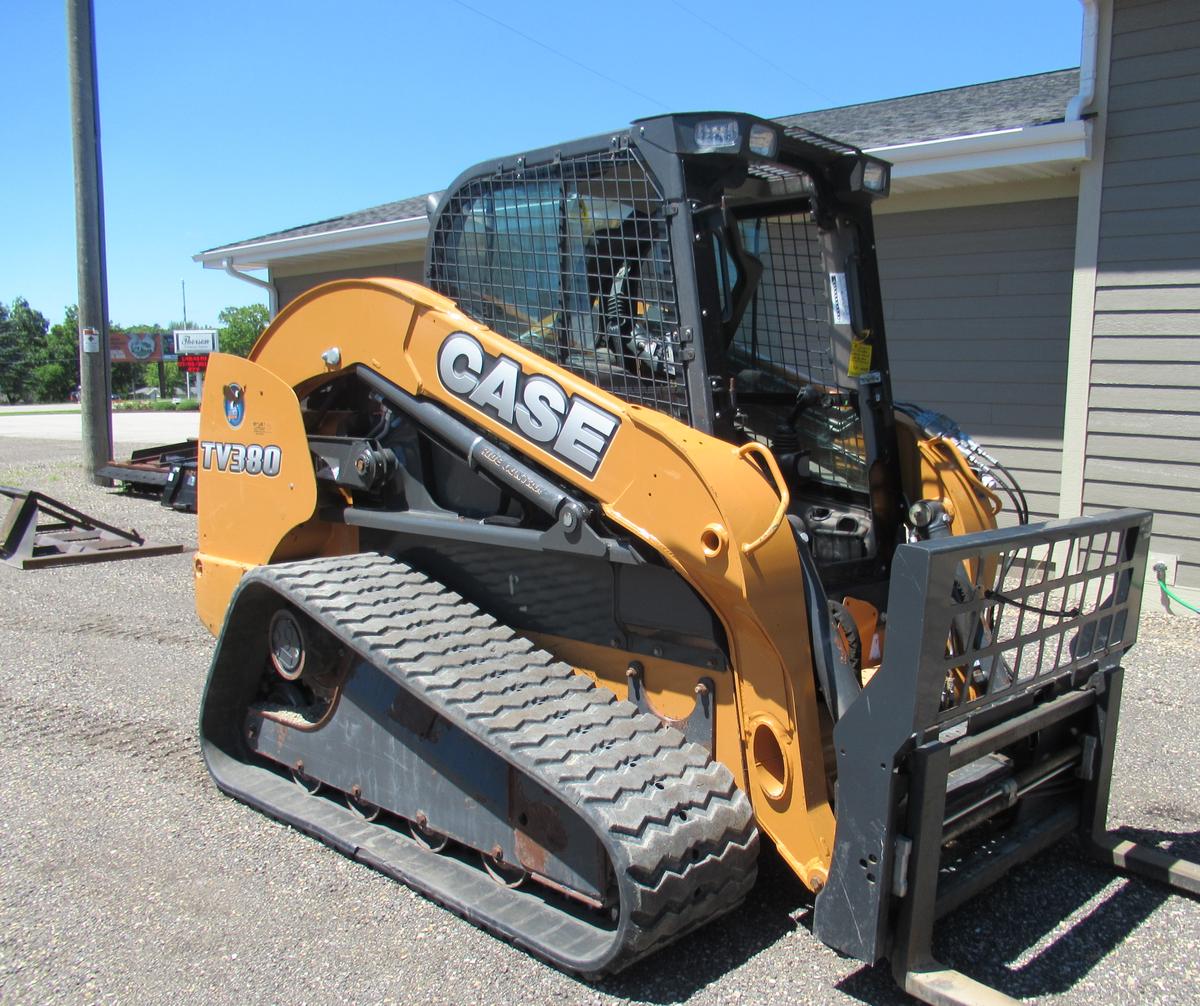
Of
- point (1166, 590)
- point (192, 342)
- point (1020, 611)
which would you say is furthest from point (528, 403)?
point (192, 342)

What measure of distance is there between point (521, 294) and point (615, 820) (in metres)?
1.85

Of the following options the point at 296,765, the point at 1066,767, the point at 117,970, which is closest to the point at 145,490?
the point at 296,765

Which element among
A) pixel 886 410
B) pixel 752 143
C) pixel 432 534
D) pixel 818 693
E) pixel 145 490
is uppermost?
pixel 752 143

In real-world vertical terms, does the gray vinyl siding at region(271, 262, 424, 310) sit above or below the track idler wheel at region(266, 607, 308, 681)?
above

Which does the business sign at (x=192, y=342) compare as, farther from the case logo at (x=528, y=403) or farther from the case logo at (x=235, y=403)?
the case logo at (x=528, y=403)

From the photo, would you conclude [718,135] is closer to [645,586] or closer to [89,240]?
[645,586]

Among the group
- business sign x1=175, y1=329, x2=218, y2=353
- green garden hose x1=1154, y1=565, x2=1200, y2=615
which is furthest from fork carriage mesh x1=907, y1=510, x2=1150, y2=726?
business sign x1=175, y1=329, x2=218, y2=353

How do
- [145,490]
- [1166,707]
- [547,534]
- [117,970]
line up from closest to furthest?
[117,970] → [547,534] → [1166,707] → [145,490]

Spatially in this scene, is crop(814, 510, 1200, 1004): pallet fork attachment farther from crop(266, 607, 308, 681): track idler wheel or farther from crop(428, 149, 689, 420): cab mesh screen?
crop(266, 607, 308, 681): track idler wheel

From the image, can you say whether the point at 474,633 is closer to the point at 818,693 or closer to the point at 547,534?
the point at 547,534

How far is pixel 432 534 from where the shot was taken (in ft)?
12.5

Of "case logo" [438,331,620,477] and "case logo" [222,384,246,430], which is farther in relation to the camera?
"case logo" [222,384,246,430]

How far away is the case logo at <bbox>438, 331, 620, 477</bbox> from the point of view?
10.5 feet

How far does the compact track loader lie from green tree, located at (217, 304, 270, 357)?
222 ft
